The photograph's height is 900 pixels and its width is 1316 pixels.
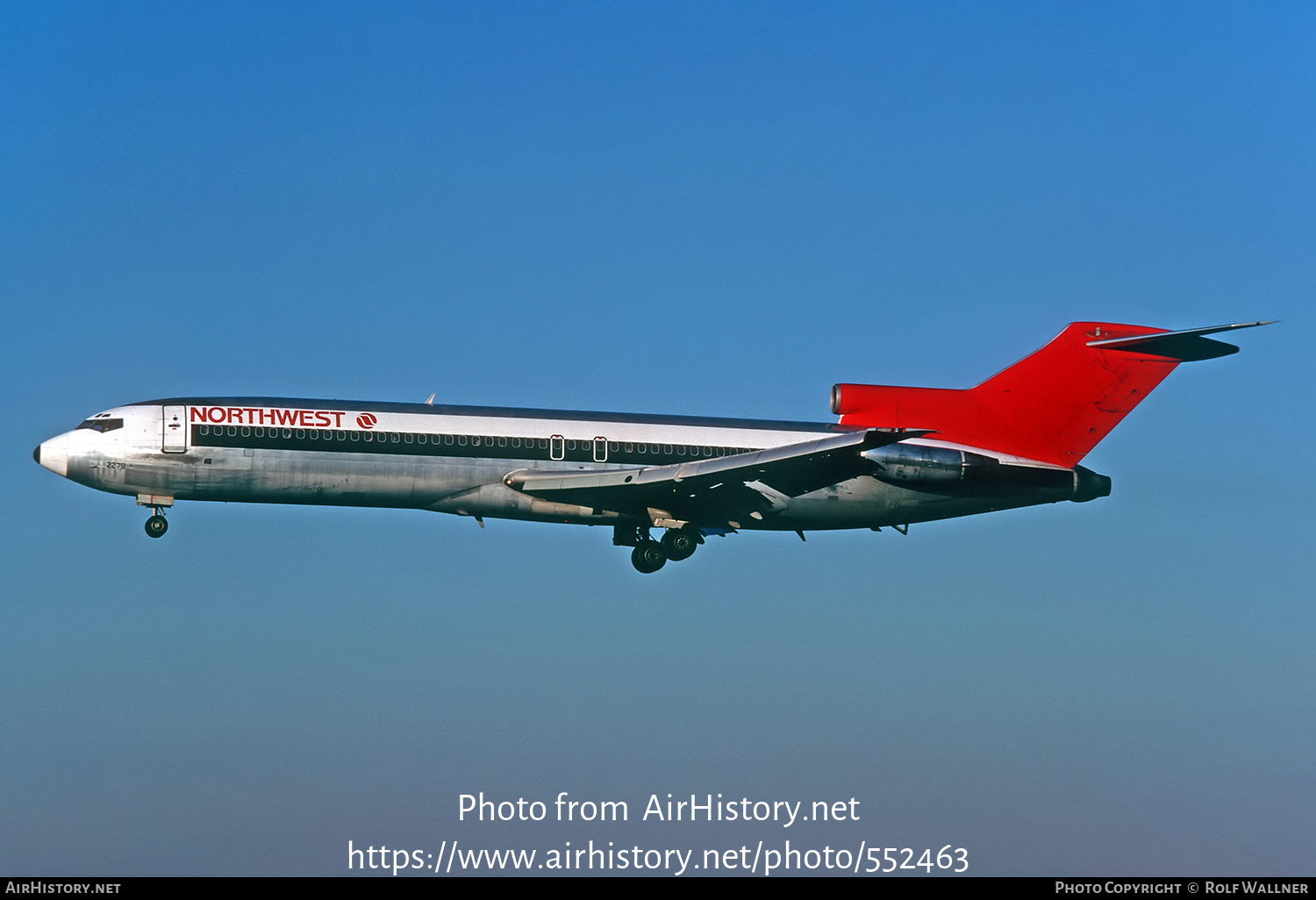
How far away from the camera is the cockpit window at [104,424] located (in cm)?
4538

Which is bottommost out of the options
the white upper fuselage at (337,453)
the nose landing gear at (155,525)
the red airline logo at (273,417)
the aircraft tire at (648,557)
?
the aircraft tire at (648,557)

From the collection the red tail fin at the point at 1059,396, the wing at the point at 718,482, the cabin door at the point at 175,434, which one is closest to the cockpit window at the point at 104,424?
the cabin door at the point at 175,434

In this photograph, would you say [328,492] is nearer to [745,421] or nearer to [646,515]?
[646,515]

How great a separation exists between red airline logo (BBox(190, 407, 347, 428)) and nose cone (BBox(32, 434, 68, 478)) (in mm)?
3533

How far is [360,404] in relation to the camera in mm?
45812

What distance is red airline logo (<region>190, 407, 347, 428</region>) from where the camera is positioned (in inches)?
1773

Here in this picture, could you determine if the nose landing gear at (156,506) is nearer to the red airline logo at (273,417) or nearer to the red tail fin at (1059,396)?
the red airline logo at (273,417)

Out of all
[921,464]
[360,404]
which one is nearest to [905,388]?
[921,464]

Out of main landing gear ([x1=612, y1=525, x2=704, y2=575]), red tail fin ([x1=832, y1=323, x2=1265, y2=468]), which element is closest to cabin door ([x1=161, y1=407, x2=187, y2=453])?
main landing gear ([x1=612, y1=525, x2=704, y2=575])

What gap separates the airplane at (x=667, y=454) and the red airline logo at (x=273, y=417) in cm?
4

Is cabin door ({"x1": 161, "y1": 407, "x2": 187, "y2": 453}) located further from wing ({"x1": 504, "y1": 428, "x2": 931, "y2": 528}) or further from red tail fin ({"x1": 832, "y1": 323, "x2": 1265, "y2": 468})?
red tail fin ({"x1": 832, "y1": 323, "x2": 1265, "y2": 468})
